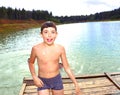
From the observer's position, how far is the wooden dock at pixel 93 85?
266 inches

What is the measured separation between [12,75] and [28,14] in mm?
120013

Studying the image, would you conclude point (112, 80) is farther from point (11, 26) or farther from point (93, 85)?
point (11, 26)

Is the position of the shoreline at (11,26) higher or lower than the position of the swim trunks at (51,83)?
lower

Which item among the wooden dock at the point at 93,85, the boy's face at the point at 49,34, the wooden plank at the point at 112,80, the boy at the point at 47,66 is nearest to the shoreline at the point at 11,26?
the wooden dock at the point at 93,85

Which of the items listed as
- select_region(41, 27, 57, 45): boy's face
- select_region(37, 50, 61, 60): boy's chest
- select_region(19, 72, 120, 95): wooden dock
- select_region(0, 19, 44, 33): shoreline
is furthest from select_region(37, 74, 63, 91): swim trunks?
select_region(0, 19, 44, 33): shoreline

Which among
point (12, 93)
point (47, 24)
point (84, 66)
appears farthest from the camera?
point (84, 66)

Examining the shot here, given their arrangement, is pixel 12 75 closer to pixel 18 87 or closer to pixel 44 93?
A: pixel 18 87

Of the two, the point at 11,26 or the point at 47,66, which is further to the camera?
the point at 11,26

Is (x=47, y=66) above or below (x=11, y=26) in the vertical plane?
above

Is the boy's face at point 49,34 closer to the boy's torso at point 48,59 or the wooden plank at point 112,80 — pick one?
the boy's torso at point 48,59

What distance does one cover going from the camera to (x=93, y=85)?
7.32 meters

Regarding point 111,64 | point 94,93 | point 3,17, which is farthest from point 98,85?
point 3,17

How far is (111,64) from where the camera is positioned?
1570 centimetres

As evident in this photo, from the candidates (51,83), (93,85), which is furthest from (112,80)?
(51,83)
